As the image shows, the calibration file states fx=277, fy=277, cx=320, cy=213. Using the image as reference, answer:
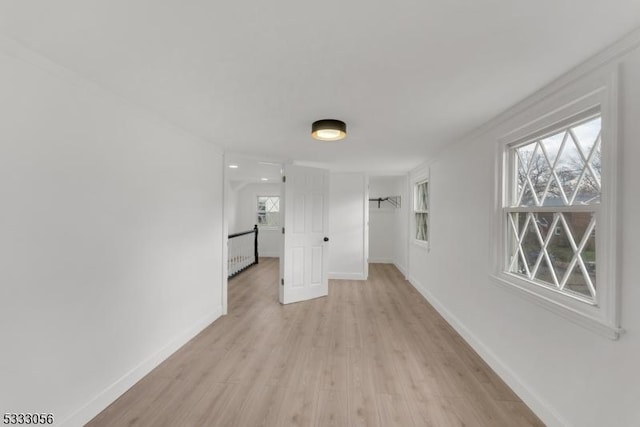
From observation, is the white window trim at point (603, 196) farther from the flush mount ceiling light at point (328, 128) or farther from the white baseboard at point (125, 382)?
the white baseboard at point (125, 382)

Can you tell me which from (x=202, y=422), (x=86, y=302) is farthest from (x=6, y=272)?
(x=202, y=422)

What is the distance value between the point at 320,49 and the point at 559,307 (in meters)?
2.02

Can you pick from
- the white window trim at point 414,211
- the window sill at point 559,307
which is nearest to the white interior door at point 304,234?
the white window trim at point 414,211

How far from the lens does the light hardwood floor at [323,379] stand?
1809 mm

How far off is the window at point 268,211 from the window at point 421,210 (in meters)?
4.58

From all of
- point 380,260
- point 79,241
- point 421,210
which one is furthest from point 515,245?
point 380,260

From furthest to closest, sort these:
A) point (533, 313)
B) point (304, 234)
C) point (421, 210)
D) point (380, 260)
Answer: point (380, 260) → point (421, 210) → point (304, 234) → point (533, 313)

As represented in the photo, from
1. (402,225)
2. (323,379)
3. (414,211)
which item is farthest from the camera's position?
(402,225)

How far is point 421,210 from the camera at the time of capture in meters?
4.96

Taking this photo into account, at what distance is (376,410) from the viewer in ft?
6.15

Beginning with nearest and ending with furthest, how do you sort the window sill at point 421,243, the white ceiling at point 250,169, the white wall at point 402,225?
the white ceiling at point 250,169
the window sill at point 421,243
the white wall at point 402,225

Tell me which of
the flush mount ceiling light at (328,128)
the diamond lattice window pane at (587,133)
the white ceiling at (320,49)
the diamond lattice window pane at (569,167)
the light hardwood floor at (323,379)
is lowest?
the light hardwood floor at (323,379)

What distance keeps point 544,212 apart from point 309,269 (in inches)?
122

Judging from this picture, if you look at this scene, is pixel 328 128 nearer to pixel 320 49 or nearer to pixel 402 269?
pixel 320 49
